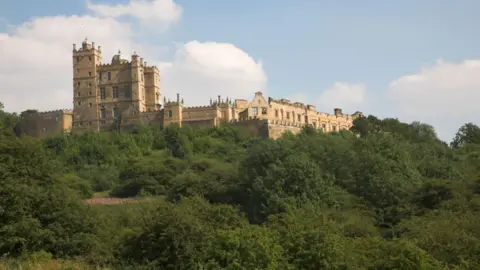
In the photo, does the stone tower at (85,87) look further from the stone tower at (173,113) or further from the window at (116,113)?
the stone tower at (173,113)

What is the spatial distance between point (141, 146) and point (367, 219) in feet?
109

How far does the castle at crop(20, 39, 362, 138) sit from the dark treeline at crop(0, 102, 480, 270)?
6528 mm

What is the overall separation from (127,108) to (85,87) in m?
5.04

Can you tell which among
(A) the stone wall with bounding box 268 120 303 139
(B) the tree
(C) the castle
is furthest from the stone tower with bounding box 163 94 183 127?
(B) the tree

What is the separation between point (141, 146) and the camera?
6209 centimetres

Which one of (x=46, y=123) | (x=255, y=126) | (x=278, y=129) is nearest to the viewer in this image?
(x=255, y=126)

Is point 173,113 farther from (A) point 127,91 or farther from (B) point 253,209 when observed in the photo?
(B) point 253,209

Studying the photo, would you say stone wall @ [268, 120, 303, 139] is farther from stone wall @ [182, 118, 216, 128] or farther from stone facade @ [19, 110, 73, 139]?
stone facade @ [19, 110, 73, 139]

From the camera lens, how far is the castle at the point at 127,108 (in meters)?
65.8

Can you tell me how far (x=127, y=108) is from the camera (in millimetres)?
68000

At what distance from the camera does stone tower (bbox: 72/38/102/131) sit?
68.2m

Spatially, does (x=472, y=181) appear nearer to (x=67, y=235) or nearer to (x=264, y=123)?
(x=67, y=235)

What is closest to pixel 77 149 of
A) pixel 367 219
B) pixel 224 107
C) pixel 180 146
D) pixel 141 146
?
pixel 141 146

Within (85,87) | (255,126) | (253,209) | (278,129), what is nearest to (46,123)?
(85,87)
